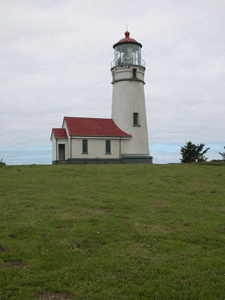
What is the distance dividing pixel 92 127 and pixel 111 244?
3072 cm

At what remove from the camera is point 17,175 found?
23.3 m

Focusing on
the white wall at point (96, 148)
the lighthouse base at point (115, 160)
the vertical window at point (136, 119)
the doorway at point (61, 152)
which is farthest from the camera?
the vertical window at point (136, 119)

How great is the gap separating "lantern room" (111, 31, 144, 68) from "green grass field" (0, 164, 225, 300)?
26.0 meters

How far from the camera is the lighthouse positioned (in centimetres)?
3747

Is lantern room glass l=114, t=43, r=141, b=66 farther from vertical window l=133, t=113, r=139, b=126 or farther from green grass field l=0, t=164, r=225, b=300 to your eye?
green grass field l=0, t=164, r=225, b=300

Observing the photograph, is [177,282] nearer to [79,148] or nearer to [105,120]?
[79,148]

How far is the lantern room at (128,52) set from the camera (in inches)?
1571

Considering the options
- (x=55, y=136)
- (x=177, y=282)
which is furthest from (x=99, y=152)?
(x=177, y=282)

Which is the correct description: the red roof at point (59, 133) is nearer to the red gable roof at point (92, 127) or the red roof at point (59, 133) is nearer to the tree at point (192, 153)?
the red gable roof at point (92, 127)

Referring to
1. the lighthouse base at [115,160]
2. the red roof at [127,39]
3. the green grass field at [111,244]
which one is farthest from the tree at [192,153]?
the green grass field at [111,244]

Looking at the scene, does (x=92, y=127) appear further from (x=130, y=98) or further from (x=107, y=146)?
(x=130, y=98)

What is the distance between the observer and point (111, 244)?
27.6ft

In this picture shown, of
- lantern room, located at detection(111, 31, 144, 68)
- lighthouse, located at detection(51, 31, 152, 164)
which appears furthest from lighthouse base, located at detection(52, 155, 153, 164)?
lantern room, located at detection(111, 31, 144, 68)

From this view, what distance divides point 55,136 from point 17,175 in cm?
1477
